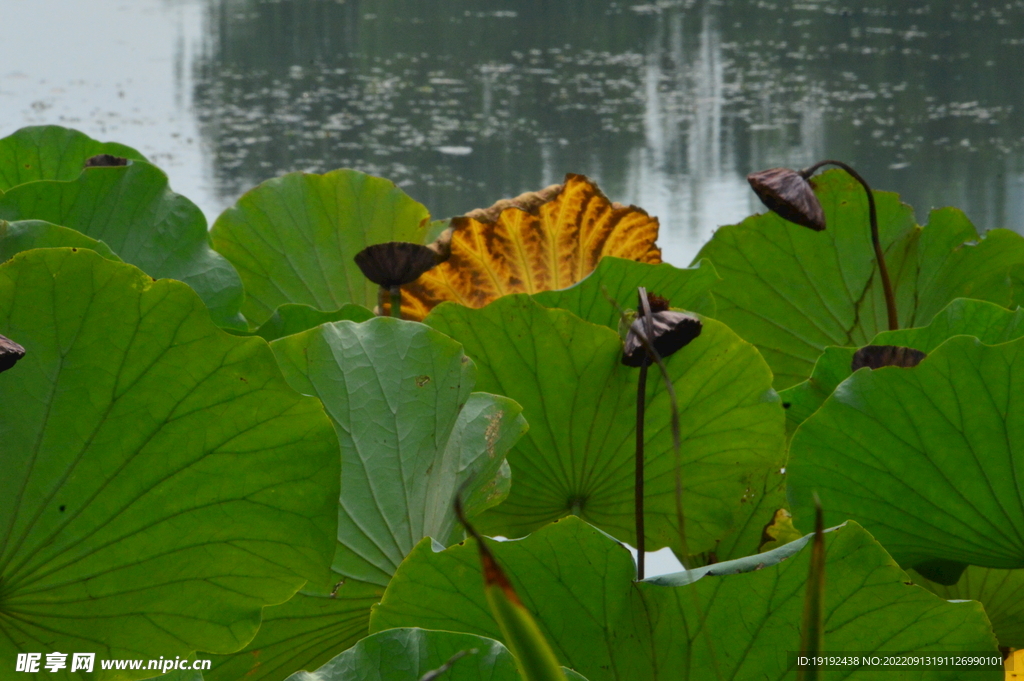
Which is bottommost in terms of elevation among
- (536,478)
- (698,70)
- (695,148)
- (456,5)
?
(536,478)

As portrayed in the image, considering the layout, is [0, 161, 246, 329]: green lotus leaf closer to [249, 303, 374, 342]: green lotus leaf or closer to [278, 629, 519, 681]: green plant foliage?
[249, 303, 374, 342]: green lotus leaf

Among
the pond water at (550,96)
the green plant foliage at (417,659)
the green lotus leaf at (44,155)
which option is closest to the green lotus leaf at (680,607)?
the green plant foliage at (417,659)

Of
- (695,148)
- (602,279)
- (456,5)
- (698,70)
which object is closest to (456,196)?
(695,148)

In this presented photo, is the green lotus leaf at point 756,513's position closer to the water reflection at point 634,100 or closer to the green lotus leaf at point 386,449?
the green lotus leaf at point 386,449

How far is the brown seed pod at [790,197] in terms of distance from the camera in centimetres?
30

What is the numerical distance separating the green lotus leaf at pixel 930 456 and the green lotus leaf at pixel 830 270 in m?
0.14

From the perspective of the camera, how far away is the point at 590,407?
278 mm

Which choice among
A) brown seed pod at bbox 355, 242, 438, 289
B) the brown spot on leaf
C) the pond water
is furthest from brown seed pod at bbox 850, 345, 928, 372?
the pond water

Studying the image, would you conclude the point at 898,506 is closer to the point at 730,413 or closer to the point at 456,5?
the point at 730,413

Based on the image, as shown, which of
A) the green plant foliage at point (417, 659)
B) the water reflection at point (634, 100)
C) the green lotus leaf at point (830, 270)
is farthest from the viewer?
the water reflection at point (634, 100)

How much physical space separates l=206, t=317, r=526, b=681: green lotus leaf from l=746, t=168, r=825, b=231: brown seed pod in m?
0.11

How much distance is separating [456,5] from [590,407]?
3.39 metres

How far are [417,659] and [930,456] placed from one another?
14 cm

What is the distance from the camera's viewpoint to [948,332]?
0.29m
